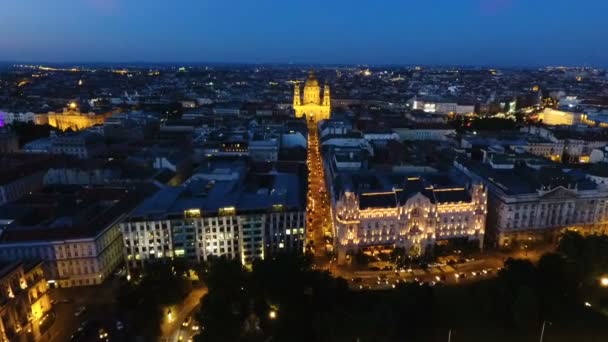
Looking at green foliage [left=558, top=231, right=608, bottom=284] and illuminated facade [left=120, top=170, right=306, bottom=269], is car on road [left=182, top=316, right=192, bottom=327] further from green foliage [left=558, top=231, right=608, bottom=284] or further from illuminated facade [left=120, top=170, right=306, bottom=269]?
green foliage [left=558, top=231, right=608, bottom=284]

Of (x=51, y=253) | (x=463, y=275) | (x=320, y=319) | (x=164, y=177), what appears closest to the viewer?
(x=320, y=319)

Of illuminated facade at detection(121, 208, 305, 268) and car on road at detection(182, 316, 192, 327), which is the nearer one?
car on road at detection(182, 316, 192, 327)

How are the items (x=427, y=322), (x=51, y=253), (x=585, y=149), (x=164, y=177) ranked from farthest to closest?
1. (x=585, y=149)
2. (x=164, y=177)
3. (x=51, y=253)
4. (x=427, y=322)

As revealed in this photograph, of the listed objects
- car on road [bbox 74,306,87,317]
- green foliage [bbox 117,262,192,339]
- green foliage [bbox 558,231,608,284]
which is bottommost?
car on road [bbox 74,306,87,317]

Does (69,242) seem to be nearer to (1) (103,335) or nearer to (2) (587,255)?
(1) (103,335)

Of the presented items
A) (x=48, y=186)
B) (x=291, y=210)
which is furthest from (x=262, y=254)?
(x=48, y=186)

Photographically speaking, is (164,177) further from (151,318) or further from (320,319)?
(320,319)

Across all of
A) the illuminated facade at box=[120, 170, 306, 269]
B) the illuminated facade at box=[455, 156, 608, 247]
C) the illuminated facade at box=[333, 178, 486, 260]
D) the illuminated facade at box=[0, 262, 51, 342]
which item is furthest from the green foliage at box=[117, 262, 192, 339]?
the illuminated facade at box=[455, 156, 608, 247]
